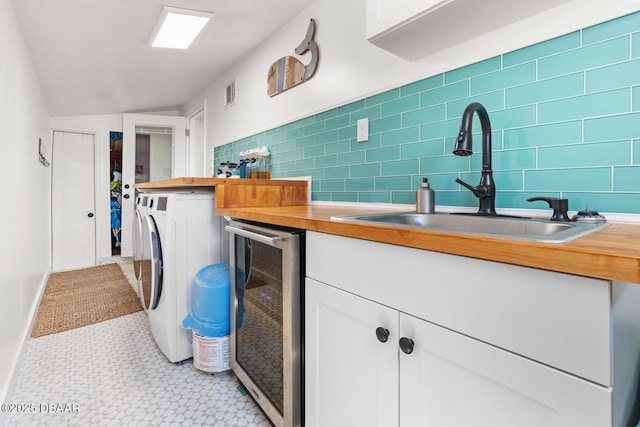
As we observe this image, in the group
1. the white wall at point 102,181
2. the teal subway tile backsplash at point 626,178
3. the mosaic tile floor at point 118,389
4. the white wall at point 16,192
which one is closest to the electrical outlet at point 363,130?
the teal subway tile backsplash at point 626,178

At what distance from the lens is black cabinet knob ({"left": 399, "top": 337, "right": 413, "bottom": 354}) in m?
0.75

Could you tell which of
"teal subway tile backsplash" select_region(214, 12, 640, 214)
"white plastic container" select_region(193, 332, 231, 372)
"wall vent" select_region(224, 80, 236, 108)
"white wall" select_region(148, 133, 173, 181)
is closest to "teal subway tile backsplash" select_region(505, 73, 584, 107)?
"teal subway tile backsplash" select_region(214, 12, 640, 214)

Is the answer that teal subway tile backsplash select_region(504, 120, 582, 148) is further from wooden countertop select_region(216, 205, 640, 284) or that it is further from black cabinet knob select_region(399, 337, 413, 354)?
black cabinet knob select_region(399, 337, 413, 354)

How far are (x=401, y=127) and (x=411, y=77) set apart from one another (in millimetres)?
222

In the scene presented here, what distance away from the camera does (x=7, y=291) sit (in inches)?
63.7

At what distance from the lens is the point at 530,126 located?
1109 mm

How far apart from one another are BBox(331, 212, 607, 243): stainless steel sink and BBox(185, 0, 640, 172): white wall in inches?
24.2

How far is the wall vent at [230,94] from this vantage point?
3.15m

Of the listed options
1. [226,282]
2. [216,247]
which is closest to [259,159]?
[216,247]

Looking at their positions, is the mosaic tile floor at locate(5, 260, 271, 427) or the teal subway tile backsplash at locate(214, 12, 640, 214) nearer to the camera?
the teal subway tile backsplash at locate(214, 12, 640, 214)

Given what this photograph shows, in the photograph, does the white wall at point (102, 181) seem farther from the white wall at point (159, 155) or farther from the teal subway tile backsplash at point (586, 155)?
the teal subway tile backsplash at point (586, 155)

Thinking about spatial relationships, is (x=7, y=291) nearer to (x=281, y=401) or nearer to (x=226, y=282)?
(x=226, y=282)

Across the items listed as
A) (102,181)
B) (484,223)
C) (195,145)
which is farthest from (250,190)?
(102,181)

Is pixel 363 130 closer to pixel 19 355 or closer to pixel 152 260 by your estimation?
pixel 152 260
